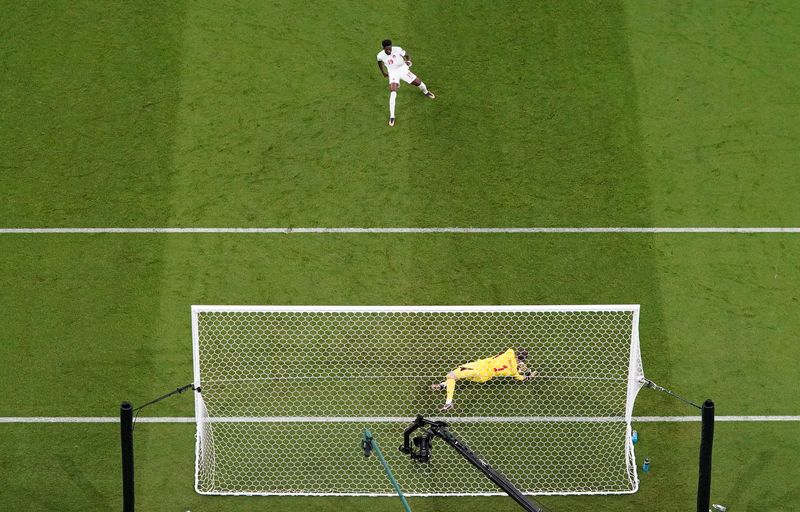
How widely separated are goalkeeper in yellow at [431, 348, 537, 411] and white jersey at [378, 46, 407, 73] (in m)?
4.87

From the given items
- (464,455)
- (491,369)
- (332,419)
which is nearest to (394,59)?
(491,369)

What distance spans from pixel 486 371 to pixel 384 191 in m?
3.59

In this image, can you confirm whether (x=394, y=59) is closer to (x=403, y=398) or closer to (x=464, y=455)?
(x=403, y=398)

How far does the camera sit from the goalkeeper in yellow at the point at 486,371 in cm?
1577

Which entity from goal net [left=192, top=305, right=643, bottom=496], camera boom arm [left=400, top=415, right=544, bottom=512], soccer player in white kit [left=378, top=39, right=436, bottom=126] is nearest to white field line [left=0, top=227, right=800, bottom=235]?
goal net [left=192, top=305, right=643, bottom=496]

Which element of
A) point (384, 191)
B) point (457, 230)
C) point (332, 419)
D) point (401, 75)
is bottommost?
point (332, 419)

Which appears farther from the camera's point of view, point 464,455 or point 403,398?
point 403,398

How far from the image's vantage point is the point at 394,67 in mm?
18109

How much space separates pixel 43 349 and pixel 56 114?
13.7 feet

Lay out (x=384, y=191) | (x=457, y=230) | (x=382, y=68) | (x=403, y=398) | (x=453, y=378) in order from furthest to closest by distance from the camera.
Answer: (x=382, y=68), (x=384, y=191), (x=457, y=230), (x=403, y=398), (x=453, y=378)

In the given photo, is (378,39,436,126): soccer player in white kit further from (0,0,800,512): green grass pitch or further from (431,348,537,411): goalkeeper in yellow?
(431,348,537,411): goalkeeper in yellow


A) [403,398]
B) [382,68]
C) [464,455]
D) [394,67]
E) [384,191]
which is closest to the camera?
[464,455]

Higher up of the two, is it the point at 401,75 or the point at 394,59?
the point at 394,59

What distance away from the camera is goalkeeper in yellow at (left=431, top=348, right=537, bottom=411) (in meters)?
15.8
